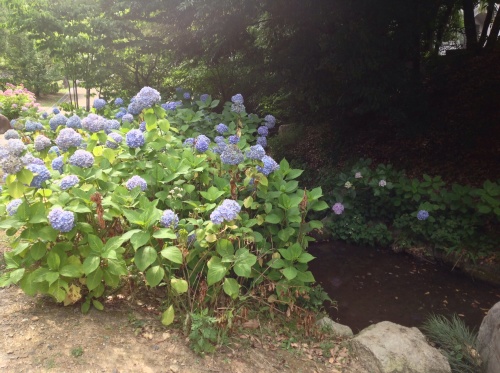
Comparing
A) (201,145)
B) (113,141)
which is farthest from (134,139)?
(201,145)

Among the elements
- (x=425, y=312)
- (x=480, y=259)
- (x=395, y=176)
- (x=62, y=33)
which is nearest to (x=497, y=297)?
(x=480, y=259)

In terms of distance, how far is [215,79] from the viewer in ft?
24.9

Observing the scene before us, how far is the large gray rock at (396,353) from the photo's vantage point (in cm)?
257

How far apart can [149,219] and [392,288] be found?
2.83 m

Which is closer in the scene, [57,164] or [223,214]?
[223,214]

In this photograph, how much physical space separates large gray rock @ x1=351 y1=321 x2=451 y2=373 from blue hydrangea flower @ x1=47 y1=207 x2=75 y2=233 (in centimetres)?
199

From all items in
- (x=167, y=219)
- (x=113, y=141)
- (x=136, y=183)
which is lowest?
(x=167, y=219)

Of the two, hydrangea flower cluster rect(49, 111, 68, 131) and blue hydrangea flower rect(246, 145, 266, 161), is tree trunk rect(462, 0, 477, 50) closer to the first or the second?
blue hydrangea flower rect(246, 145, 266, 161)

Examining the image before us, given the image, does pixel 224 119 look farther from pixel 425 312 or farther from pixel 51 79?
pixel 51 79

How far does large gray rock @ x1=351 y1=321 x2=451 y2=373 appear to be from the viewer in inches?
101

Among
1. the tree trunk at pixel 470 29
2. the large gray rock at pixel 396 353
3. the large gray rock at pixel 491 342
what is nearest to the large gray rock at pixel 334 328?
the large gray rock at pixel 396 353

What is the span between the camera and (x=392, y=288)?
4.02m

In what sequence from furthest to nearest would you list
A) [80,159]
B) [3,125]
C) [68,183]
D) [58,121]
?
[3,125] → [58,121] → [80,159] → [68,183]

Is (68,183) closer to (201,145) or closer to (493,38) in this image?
(201,145)
